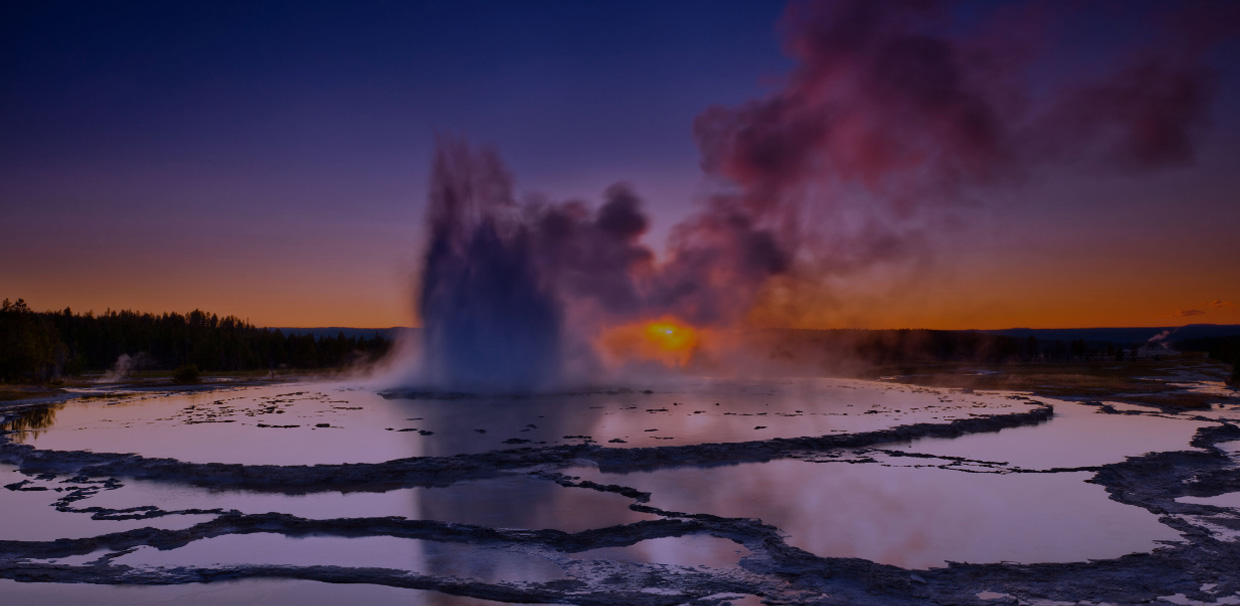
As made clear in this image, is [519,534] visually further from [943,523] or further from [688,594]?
[943,523]

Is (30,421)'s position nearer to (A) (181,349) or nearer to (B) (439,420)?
(B) (439,420)

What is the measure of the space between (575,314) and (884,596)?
108ft

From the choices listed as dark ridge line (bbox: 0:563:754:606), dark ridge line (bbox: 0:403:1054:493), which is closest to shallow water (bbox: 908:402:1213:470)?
dark ridge line (bbox: 0:403:1054:493)

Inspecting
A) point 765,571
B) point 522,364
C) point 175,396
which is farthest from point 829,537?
point 175,396

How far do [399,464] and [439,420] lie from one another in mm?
7646

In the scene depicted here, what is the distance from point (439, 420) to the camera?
71.8ft

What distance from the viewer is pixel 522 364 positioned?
111 ft

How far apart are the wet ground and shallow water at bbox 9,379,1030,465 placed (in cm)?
21

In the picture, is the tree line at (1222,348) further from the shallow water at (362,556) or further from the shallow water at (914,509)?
the shallow water at (362,556)

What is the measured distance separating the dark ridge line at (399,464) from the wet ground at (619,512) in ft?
0.25

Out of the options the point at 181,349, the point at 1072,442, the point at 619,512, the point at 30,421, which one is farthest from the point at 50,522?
the point at 181,349

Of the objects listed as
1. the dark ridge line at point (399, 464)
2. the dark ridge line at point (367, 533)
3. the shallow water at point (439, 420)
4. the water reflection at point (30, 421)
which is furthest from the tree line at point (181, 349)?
the dark ridge line at point (367, 533)

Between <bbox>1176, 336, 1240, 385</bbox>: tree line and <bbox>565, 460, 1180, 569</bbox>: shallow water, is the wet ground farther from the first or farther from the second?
<bbox>1176, 336, 1240, 385</bbox>: tree line

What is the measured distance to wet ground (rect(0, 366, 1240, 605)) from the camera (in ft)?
25.5
